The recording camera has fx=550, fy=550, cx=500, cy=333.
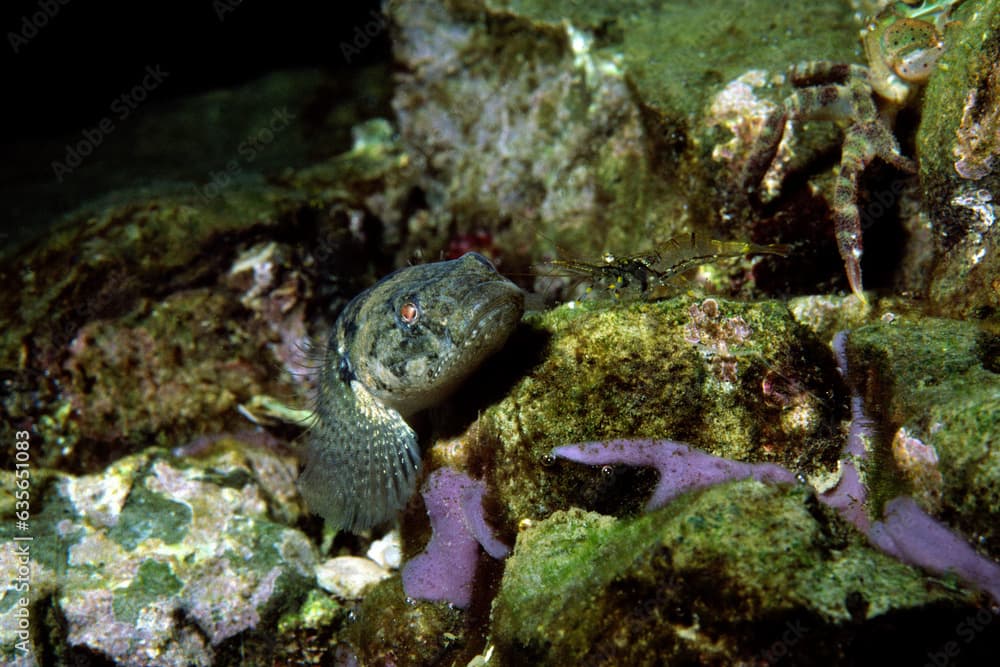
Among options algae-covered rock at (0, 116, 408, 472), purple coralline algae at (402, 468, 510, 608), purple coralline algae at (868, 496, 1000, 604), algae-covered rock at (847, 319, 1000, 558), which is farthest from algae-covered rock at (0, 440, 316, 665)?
algae-covered rock at (847, 319, 1000, 558)

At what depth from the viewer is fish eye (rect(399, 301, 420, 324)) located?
11.1ft

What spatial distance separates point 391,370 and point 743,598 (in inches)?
91.4

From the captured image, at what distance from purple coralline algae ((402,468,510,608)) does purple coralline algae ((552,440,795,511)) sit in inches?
27.5

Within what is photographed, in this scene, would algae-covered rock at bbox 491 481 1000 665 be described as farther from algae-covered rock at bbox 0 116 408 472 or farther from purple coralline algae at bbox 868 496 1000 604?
algae-covered rock at bbox 0 116 408 472

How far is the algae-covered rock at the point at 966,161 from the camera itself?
2.99 metres

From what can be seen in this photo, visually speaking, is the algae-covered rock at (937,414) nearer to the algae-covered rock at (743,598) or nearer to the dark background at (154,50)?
the algae-covered rock at (743,598)

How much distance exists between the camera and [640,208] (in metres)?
5.09

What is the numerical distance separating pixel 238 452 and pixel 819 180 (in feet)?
16.7

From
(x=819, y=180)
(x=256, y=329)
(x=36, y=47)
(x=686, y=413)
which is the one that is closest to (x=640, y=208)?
(x=819, y=180)

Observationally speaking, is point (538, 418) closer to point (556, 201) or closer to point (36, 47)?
point (556, 201)

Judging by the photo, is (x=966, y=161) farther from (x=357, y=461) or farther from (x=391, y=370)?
(x=357, y=461)

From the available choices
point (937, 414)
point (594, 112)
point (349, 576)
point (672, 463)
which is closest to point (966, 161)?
point (937, 414)

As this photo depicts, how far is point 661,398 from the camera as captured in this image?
2973mm

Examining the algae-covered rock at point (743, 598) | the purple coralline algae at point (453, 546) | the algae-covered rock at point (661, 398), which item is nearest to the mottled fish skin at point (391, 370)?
the purple coralline algae at point (453, 546)
